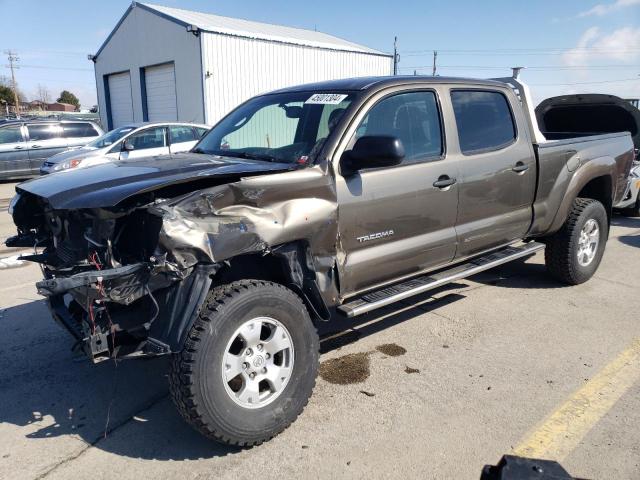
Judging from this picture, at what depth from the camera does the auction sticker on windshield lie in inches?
142

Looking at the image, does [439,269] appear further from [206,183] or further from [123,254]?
[123,254]

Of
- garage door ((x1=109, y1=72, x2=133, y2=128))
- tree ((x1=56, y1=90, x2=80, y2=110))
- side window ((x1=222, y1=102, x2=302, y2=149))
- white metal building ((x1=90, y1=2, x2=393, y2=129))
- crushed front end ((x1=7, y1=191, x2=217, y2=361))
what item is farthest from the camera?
tree ((x1=56, y1=90, x2=80, y2=110))

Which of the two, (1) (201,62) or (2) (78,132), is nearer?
(2) (78,132)

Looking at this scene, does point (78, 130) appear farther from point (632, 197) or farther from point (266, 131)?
point (632, 197)

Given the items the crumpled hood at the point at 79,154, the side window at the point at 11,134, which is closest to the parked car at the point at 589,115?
the crumpled hood at the point at 79,154

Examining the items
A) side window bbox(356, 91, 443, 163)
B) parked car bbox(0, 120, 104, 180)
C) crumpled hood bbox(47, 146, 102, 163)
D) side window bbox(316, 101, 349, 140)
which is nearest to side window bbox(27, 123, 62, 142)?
parked car bbox(0, 120, 104, 180)

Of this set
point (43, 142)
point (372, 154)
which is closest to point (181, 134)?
point (43, 142)

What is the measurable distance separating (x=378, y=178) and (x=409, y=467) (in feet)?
5.72

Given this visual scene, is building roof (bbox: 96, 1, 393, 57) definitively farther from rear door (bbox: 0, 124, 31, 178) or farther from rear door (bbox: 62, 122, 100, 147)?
rear door (bbox: 0, 124, 31, 178)

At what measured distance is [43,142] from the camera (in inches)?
603

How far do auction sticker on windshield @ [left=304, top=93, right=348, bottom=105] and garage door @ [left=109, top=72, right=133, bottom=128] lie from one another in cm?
2333

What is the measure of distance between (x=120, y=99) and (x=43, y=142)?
443 inches

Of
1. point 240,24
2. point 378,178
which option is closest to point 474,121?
point 378,178

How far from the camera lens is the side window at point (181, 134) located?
12.7 m
